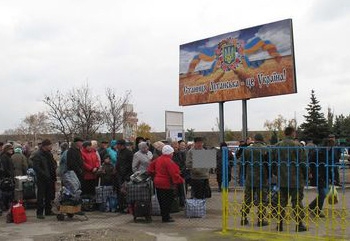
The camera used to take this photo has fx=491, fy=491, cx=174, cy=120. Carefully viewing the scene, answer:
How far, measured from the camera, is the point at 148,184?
10609mm

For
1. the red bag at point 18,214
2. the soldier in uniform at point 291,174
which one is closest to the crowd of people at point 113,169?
the red bag at point 18,214

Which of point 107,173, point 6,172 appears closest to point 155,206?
point 107,173

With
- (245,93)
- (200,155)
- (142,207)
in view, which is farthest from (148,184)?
(245,93)

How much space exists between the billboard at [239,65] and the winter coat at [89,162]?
1008cm

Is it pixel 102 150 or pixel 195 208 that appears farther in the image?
pixel 102 150

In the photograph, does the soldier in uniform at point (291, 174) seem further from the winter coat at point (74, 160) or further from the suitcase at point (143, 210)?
the winter coat at point (74, 160)

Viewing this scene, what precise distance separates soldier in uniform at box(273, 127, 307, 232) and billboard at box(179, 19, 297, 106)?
11520 millimetres

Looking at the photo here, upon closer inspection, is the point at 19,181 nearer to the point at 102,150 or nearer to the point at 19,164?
the point at 19,164

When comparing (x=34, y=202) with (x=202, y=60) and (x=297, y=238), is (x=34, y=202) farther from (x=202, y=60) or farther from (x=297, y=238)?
(x=202, y=60)

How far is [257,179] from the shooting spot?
9.30 metres

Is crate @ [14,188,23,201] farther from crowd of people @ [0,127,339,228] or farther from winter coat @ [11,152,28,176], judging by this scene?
winter coat @ [11,152,28,176]

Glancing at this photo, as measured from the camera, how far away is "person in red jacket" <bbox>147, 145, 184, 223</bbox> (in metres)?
10.1

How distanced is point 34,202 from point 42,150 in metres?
2.47

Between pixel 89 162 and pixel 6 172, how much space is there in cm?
204
